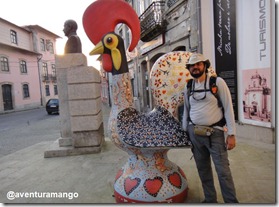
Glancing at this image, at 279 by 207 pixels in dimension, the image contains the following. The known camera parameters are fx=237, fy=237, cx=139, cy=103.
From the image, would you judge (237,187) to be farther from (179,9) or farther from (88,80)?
(179,9)

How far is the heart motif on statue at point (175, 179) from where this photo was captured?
2596mm

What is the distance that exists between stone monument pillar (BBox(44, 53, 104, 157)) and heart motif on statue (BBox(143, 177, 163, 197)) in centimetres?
261

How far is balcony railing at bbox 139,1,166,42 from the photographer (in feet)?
29.6

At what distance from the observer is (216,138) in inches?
87.0

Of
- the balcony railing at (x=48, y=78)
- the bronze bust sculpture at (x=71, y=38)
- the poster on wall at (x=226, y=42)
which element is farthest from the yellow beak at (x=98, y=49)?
the balcony railing at (x=48, y=78)

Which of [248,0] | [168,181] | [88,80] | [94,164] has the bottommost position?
[94,164]

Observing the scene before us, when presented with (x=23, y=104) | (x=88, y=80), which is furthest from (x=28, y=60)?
(x=88, y=80)

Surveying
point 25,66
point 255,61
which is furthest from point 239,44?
point 25,66

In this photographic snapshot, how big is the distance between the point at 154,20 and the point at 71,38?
16.7ft

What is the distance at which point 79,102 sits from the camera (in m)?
4.83

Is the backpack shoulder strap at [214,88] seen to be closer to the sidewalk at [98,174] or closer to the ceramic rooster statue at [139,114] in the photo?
the ceramic rooster statue at [139,114]

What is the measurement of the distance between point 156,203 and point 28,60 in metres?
26.7

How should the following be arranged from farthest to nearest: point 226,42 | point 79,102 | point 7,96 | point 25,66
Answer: point 25,66 < point 7,96 < point 226,42 < point 79,102

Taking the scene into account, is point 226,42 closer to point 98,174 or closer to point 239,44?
point 239,44
